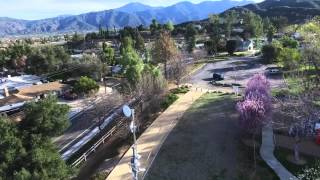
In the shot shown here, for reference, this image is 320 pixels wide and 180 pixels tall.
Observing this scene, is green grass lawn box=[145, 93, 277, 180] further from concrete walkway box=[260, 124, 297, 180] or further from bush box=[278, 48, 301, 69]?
bush box=[278, 48, 301, 69]

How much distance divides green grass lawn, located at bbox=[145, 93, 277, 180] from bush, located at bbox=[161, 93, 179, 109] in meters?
4.16

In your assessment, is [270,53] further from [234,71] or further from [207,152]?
[207,152]

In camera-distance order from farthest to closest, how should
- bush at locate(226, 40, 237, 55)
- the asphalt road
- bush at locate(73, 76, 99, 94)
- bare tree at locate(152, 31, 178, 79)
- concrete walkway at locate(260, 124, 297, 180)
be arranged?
bush at locate(226, 40, 237, 55) < bare tree at locate(152, 31, 178, 79) < the asphalt road < bush at locate(73, 76, 99, 94) < concrete walkway at locate(260, 124, 297, 180)

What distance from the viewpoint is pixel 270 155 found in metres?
27.1

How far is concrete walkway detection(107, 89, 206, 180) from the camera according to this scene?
25.3 metres

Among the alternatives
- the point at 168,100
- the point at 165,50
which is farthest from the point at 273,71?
the point at 168,100

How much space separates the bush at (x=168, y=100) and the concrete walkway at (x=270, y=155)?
39.0 ft

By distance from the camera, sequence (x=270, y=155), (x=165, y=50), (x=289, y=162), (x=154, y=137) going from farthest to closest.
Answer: (x=165, y=50) < (x=154, y=137) < (x=270, y=155) < (x=289, y=162)

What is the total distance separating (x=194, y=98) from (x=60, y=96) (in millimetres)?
20319

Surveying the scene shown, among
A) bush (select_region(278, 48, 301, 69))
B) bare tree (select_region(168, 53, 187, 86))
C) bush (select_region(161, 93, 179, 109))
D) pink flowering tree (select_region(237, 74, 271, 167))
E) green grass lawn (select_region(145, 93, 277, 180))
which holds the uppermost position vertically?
bush (select_region(278, 48, 301, 69))

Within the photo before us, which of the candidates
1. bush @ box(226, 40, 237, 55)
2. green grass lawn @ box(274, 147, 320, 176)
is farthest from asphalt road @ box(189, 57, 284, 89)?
green grass lawn @ box(274, 147, 320, 176)

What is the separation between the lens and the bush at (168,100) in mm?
40769

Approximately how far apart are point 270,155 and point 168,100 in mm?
16345

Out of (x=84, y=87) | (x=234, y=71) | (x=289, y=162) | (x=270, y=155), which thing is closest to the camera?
(x=289, y=162)
